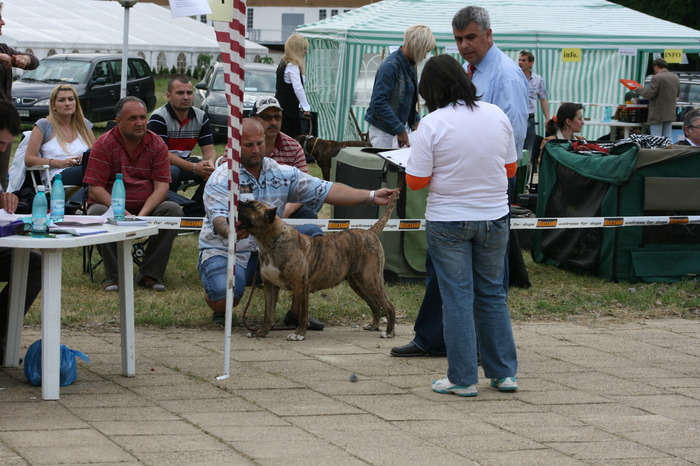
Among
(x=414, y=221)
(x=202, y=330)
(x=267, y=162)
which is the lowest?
(x=202, y=330)

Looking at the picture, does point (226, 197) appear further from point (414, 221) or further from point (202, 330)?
point (414, 221)

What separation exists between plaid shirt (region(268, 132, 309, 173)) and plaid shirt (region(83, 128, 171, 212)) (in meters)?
0.86

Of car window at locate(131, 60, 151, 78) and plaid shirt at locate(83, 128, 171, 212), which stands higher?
car window at locate(131, 60, 151, 78)

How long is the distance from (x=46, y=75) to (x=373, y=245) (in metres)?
17.3

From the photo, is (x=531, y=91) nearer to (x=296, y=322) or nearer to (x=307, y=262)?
(x=296, y=322)

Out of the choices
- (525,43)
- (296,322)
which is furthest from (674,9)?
(296,322)

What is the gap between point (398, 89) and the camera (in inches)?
351

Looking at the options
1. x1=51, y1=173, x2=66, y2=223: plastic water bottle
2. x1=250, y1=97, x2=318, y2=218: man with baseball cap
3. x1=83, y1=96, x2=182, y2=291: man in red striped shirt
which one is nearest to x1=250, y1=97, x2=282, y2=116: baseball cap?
x1=250, y1=97, x2=318, y2=218: man with baseball cap

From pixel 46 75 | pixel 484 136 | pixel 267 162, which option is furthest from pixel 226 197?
pixel 46 75

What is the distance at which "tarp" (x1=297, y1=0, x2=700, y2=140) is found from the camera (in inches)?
672

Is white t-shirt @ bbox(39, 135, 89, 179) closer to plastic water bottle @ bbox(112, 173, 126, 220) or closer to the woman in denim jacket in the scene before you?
the woman in denim jacket

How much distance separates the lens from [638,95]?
16.8m

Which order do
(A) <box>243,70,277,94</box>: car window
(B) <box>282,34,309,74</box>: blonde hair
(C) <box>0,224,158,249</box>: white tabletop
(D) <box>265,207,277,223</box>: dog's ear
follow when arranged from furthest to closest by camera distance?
1. (A) <box>243,70,277,94</box>: car window
2. (B) <box>282,34,309,74</box>: blonde hair
3. (D) <box>265,207,277,223</box>: dog's ear
4. (C) <box>0,224,158,249</box>: white tabletop

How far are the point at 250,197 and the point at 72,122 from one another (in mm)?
3416
